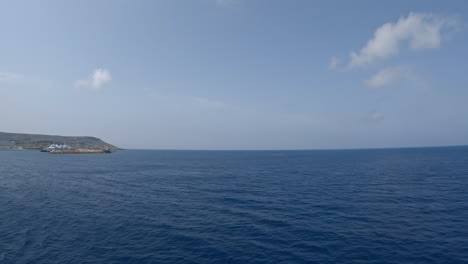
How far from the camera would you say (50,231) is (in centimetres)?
2869

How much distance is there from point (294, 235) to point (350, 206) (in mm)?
18428

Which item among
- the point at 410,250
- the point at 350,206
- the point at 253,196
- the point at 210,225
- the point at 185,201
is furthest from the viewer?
the point at 253,196

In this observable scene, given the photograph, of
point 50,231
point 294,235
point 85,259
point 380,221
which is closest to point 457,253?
point 380,221

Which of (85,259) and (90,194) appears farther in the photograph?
(90,194)

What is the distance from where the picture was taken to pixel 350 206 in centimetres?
4066

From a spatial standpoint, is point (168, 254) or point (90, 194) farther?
point (90, 194)

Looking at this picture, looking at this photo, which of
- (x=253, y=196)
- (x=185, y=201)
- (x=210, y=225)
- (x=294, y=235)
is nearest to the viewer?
(x=294, y=235)

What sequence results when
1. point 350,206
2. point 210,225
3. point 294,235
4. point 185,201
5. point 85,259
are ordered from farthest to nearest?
point 185,201 → point 350,206 → point 210,225 → point 294,235 → point 85,259

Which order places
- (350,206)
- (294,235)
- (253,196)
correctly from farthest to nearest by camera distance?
(253,196), (350,206), (294,235)

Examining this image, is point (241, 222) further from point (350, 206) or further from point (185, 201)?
point (350, 206)

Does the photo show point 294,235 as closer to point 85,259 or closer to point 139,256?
point 139,256

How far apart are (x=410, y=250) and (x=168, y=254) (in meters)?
26.3

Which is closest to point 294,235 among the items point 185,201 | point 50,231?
point 185,201

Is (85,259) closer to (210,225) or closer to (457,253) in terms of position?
(210,225)
